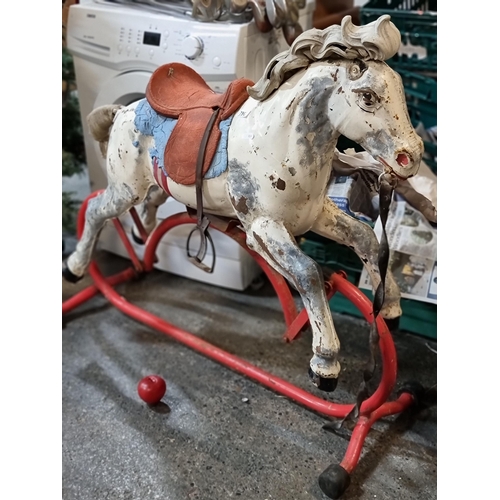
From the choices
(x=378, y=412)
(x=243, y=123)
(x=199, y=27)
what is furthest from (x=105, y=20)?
(x=378, y=412)

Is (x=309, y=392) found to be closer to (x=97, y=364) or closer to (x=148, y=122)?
(x=97, y=364)

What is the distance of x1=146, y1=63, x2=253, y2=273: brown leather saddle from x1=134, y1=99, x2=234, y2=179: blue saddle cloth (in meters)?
0.01

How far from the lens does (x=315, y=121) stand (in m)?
0.98

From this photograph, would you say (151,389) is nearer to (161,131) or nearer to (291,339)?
(291,339)

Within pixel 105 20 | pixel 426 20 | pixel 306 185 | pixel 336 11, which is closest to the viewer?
pixel 306 185

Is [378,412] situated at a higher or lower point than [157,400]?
higher

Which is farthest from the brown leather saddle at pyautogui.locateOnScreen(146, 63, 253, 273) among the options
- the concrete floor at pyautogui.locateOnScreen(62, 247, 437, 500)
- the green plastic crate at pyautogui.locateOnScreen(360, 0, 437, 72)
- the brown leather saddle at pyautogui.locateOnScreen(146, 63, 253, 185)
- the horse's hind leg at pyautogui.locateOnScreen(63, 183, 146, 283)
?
the green plastic crate at pyautogui.locateOnScreen(360, 0, 437, 72)

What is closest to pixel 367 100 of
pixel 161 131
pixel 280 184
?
pixel 280 184

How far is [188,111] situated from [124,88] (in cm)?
64

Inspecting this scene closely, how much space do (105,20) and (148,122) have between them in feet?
2.21

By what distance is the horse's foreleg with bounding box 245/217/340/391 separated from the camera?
1.07m

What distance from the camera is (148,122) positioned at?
123 centimetres

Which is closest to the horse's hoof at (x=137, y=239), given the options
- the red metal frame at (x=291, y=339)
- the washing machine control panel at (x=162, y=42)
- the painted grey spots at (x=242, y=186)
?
the red metal frame at (x=291, y=339)

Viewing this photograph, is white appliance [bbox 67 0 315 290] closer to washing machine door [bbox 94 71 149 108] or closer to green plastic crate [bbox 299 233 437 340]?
washing machine door [bbox 94 71 149 108]
